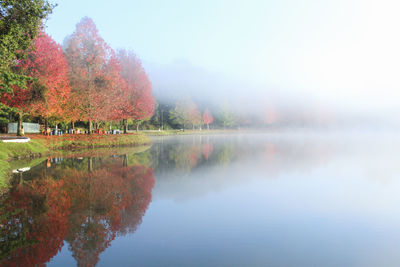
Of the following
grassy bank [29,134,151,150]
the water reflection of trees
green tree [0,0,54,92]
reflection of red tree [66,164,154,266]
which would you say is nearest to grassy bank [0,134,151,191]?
grassy bank [29,134,151,150]

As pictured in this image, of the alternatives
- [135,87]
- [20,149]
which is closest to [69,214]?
[20,149]

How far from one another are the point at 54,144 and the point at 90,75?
29.4 feet

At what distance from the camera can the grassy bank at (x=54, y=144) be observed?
66.4ft

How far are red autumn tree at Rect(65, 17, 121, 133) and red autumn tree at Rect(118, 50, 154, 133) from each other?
6043mm

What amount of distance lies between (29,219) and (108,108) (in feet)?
90.3

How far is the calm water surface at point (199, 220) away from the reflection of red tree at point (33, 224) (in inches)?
0.9

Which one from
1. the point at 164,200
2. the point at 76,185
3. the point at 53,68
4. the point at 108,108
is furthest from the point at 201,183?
the point at 108,108

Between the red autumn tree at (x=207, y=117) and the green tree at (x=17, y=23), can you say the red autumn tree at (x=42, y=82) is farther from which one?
the red autumn tree at (x=207, y=117)

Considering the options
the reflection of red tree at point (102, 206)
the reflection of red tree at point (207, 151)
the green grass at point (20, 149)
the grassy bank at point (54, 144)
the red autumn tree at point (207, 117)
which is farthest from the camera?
the red autumn tree at point (207, 117)

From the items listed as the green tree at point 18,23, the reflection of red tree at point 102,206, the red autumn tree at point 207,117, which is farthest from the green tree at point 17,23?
the red autumn tree at point 207,117

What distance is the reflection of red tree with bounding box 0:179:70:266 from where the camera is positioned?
234 inches

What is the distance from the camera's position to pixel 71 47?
3397cm

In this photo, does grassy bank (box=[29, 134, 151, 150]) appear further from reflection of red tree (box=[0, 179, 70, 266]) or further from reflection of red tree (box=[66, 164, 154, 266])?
reflection of red tree (box=[0, 179, 70, 266])

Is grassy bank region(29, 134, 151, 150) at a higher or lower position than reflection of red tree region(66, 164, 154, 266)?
higher
